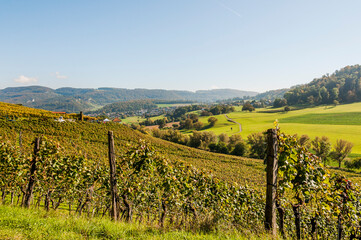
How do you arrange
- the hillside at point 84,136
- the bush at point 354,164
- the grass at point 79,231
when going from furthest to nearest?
the bush at point 354,164
the hillside at point 84,136
the grass at point 79,231

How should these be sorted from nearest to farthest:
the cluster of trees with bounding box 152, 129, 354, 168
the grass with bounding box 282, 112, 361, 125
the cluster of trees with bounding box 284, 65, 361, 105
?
the cluster of trees with bounding box 152, 129, 354, 168 → the grass with bounding box 282, 112, 361, 125 → the cluster of trees with bounding box 284, 65, 361, 105

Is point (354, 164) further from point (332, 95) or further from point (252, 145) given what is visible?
point (332, 95)

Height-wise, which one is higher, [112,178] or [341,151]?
[112,178]

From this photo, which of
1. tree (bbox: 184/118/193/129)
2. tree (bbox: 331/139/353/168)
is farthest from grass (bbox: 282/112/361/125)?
tree (bbox: 184/118/193/129)

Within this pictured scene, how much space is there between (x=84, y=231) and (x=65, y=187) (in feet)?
20.8

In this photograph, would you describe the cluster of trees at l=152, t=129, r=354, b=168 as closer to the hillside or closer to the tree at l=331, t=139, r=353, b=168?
the tree at l=331, t=139, r=353, b=168

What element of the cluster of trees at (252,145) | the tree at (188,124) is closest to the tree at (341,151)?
the cluster of trees at (252,145)

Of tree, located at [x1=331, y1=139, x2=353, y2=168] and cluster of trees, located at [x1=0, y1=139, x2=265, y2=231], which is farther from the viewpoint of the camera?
tree, located at [x1=331, y1=139, x2=353, y2=168]

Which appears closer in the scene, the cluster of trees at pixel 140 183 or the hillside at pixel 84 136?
the cluster of trees at pixel 140 183

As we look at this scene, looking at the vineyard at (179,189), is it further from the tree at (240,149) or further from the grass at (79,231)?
the tree at (240,149)

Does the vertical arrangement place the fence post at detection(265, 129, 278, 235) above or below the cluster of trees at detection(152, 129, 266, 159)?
above

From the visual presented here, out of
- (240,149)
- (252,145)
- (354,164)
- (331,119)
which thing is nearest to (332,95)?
(331,119)

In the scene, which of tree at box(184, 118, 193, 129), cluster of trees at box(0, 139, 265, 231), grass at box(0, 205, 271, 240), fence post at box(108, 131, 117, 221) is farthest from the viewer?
tree at box(184, 118, 193, 129)

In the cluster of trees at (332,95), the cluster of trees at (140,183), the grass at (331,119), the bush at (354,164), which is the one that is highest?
the cluster of trees at (332,95)
